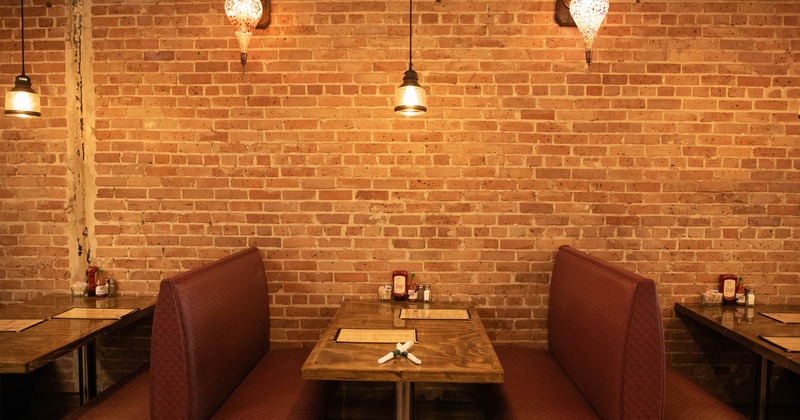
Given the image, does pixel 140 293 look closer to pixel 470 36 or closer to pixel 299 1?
pixel 299 1

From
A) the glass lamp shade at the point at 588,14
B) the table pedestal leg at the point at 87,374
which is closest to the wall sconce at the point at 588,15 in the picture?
the glass lamp shade at the point at 588,14

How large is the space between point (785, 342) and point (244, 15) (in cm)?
340

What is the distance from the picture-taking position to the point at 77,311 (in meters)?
2.83

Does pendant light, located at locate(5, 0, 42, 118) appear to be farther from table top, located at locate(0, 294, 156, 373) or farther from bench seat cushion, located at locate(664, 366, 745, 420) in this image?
bench seat cushion, located at locate(664, 366, 745, 420)

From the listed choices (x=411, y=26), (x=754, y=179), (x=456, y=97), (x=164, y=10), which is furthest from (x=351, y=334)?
(x=754, y=179)

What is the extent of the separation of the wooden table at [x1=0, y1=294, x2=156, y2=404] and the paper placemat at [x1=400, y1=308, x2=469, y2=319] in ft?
5.37

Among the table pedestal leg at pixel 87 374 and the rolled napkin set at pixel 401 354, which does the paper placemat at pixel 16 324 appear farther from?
the rolled napkin set at pixel 401 354

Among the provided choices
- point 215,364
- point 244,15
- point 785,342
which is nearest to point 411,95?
point 244,15

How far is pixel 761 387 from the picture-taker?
2.62 metres

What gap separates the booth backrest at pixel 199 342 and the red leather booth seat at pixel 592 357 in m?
1.39

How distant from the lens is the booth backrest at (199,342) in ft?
6.77

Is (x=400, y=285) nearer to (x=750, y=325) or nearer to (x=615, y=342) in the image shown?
(x=615, y=342)

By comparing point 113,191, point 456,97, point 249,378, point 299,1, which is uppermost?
point 299,1

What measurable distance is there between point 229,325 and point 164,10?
7.26 ft
